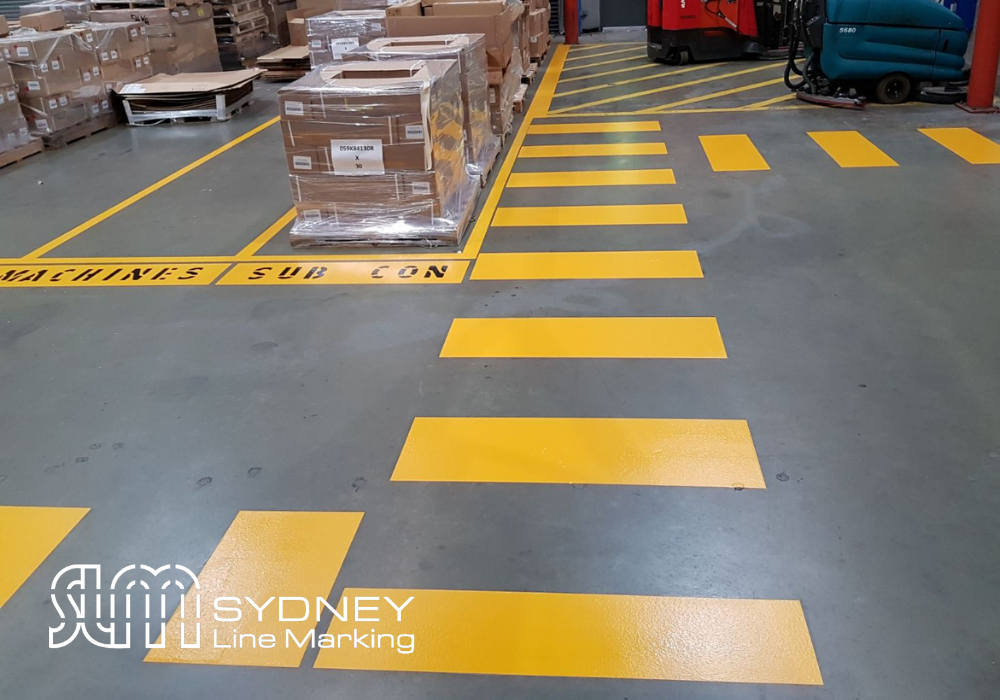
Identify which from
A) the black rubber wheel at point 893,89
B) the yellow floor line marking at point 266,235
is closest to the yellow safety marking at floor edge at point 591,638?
the yellow floor line marking at point 266,235

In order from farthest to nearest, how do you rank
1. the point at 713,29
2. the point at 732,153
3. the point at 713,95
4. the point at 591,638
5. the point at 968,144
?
1. the point at 713,29
2. the point at 713,95
3. the point at 732,153
4. the point at 968,144
5. the point at 591,638

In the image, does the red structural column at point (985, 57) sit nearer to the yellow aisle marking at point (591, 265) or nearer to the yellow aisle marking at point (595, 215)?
the yellow aisle marking at point (595, 215)

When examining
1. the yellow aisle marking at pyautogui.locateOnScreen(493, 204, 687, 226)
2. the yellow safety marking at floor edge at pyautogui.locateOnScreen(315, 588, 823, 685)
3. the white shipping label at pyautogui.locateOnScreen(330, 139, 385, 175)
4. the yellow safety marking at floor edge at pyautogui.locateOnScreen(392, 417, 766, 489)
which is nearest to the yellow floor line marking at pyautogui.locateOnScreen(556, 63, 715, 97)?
the yellow aisle marking at pyautogui.locateOnScreen(493, 204, 687, 226)

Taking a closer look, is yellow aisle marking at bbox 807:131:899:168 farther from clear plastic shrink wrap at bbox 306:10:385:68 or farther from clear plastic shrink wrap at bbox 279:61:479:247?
clear plastic shrink wrap at bbox 306:10:385:68

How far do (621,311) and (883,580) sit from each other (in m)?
2.46

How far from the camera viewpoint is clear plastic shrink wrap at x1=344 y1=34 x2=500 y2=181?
7113 mm

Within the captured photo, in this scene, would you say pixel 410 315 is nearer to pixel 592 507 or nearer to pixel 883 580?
pixel 592 507

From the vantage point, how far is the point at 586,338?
473 cm

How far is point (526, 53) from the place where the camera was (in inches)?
491

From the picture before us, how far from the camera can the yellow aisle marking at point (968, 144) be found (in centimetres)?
757

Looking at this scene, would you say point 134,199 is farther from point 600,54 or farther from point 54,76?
point 600,54

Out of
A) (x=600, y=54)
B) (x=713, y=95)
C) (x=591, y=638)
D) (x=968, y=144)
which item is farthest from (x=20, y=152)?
(x=968, y=144)

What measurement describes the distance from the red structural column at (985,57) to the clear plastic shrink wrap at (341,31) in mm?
6594

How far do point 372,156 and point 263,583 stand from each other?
3.74m
